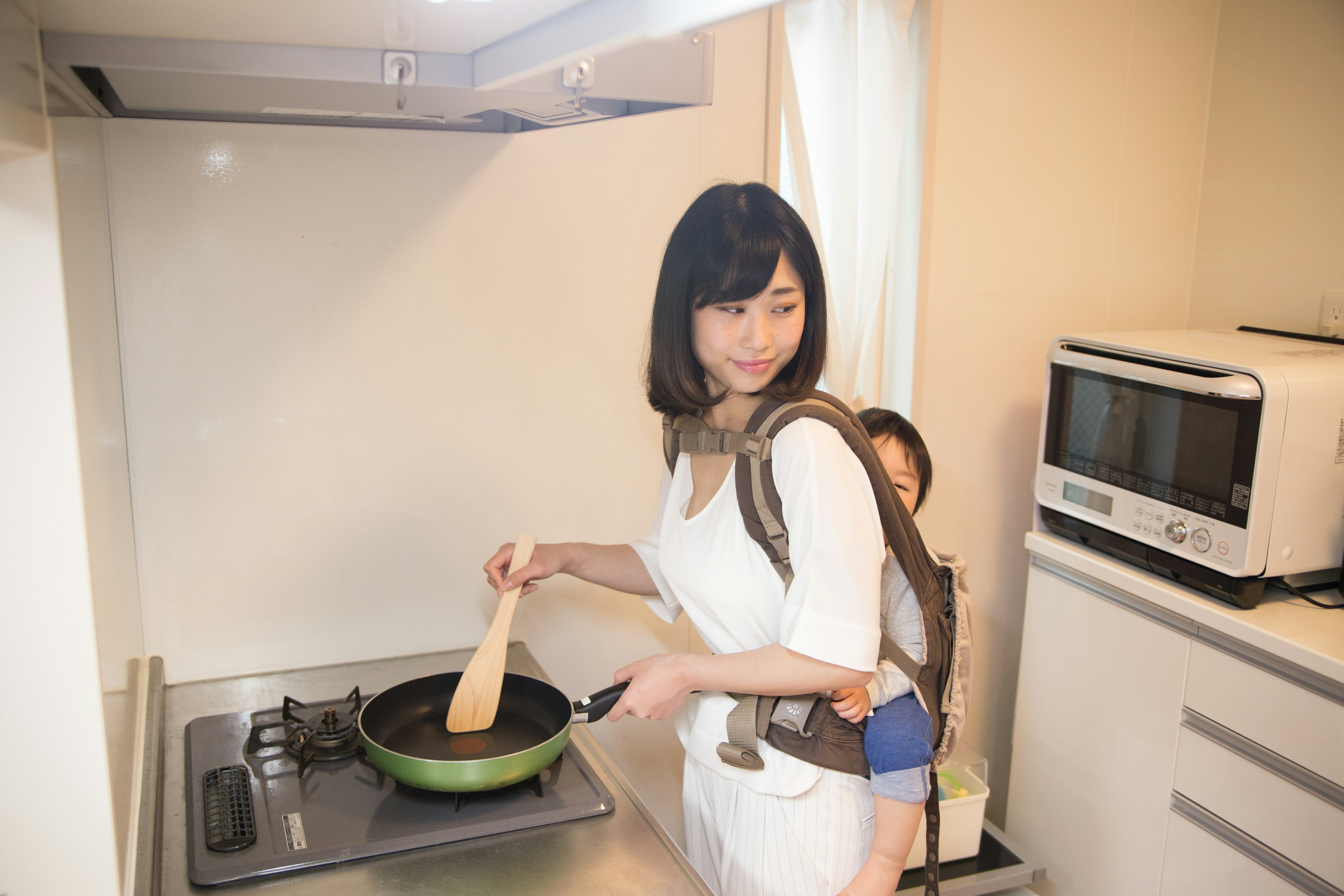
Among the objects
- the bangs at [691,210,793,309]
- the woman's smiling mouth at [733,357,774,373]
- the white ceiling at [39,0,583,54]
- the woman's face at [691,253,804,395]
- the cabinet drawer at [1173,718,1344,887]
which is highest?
the white ceiling at [39,0,583,54]

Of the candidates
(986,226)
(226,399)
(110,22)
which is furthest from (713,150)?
(110,22)

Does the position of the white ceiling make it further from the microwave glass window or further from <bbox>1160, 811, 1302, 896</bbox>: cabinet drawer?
<bbox>1160, 811, 1302, 896</bbox>: cabinet drawer

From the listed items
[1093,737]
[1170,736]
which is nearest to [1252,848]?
[1170,736]

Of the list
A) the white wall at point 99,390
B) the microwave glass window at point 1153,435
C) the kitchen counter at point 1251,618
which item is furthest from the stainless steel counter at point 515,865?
the microwave glass window at point 1153,435

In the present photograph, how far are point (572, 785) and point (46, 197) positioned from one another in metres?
0.86

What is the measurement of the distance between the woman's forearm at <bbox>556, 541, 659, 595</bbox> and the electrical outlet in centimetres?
154

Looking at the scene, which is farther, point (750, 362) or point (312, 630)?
point (312, 630)

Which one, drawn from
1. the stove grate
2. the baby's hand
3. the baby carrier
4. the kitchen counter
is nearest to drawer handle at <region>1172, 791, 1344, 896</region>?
the kitchen counter

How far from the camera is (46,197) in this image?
0.67 metres

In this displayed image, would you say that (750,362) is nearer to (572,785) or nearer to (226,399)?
(572,785)

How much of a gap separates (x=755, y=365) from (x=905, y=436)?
1.98 feet

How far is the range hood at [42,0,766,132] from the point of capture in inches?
28.4

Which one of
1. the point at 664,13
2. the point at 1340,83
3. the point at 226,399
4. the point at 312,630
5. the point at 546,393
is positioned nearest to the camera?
the point at 664,13

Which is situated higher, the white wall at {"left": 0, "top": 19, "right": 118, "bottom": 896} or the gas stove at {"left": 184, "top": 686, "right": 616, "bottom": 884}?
the white wall at {"left": 0, "top": 19, "right": 118, "bottom": 896}
